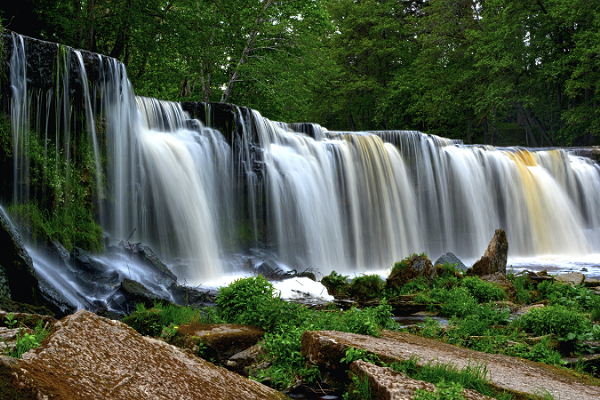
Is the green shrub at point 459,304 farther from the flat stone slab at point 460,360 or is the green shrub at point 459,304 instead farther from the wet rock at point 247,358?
the wet rock at point 247,358

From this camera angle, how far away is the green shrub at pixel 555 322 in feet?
18.0

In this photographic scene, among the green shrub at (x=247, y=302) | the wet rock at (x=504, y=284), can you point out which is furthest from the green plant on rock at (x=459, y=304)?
the green shrub at (x=247, y=302)

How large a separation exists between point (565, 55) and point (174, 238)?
1032 inches

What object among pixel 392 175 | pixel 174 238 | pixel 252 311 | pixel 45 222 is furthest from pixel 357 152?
pixel 252 311

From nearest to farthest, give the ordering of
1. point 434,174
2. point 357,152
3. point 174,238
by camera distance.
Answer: point 174,238
point 357,152
point 434,174

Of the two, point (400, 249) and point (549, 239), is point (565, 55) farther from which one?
point (400, 249)

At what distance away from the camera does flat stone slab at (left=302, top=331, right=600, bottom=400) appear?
3.65m

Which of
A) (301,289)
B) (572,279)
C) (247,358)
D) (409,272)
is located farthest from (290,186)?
(247,358)

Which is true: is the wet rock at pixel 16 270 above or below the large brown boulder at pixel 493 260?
above

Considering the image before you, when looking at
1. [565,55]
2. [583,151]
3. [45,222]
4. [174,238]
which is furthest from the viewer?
[565,55]

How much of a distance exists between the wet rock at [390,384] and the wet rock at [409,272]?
20.7 ft

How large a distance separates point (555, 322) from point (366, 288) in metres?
4.25

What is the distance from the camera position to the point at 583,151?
23.2 m

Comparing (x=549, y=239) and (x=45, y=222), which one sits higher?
(x=45, y=222)
